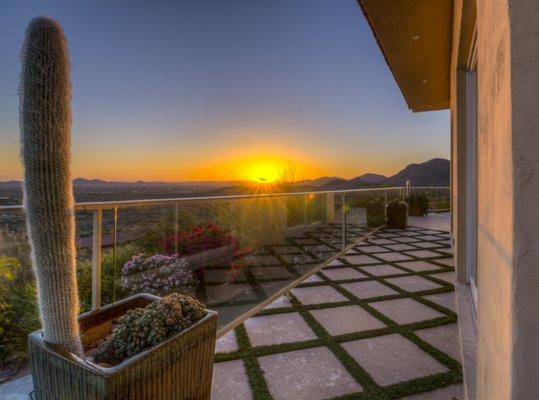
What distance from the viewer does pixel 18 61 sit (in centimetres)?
96

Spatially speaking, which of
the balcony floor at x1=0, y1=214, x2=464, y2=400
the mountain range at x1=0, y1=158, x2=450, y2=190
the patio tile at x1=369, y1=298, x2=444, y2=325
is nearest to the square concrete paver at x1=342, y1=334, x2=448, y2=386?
the balcony floor at x1=0, y1=214, x2=464, y2=400

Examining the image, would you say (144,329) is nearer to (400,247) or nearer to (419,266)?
(419,266)

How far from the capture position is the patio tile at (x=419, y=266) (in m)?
3.43

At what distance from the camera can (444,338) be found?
1925 mm

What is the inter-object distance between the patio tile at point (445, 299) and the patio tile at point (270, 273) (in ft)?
4.48

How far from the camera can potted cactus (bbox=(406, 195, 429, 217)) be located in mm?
8000

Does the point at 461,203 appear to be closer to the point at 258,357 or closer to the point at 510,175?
the point at 258,357

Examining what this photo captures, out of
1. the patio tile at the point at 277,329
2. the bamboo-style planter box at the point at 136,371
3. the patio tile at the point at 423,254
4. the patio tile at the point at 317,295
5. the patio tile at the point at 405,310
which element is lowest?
the patio tile at the point at 277,329

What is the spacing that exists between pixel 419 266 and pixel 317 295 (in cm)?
160

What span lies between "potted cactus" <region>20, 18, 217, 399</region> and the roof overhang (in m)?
2.56

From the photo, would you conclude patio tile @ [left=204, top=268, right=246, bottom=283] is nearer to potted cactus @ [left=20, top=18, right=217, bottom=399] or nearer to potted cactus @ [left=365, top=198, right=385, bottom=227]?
potted cactus @ [left=20, top=18, right=217, bottom=399]

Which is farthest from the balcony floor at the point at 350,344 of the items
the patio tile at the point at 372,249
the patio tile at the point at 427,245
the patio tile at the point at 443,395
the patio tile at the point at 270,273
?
the patio tile at the point at 427,245

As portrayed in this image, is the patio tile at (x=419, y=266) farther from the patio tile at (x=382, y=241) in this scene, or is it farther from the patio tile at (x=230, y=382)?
the patio tile at (x=230, y=382)

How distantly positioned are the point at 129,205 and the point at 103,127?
620 cm
